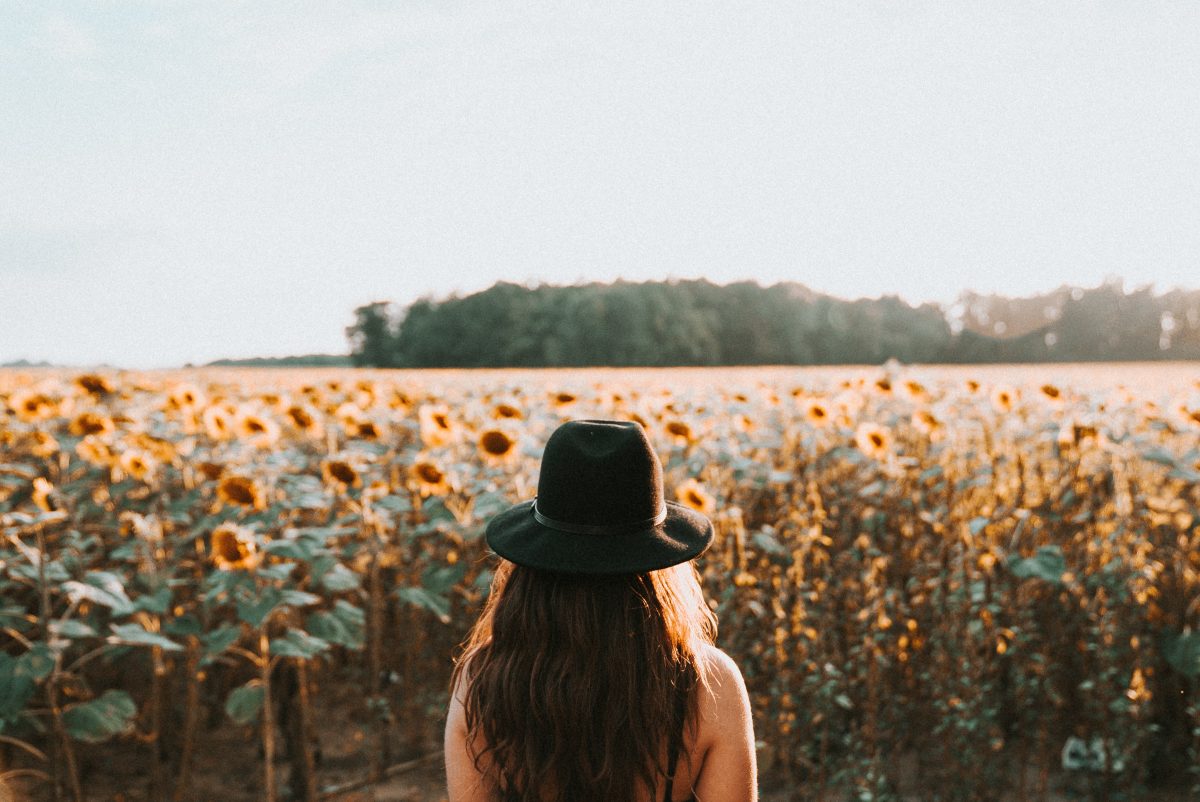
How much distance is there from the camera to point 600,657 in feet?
4.53

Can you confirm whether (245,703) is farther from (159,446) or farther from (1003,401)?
(1003,401)

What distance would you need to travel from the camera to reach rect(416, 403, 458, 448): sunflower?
11.8 ft

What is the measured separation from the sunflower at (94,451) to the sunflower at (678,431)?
228 centimetres

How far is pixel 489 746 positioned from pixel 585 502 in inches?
18.5

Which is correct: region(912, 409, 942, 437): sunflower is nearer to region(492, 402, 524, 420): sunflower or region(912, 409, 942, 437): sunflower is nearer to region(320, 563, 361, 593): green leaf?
region(492, 402, 524, 420): sunflower

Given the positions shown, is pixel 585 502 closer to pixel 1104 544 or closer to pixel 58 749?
pixel 58 749

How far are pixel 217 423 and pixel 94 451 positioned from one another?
18.7 inches

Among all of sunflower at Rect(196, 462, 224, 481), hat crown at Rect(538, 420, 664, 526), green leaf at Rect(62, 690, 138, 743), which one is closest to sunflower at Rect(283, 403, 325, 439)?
sunflower at Rect(196, 462, 224, 481)

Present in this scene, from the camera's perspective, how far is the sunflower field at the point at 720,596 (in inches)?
111

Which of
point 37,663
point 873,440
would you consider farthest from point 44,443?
point 873,440

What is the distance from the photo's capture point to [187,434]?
3.69 metres

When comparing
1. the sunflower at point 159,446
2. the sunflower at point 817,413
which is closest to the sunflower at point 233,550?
the sunflower at point 159,446

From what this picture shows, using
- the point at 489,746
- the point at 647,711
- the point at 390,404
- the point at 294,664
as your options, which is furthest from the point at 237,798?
the point at 647,711

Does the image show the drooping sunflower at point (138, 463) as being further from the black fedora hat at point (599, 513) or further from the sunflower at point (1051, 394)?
the sunflower at point (1051, 394)
